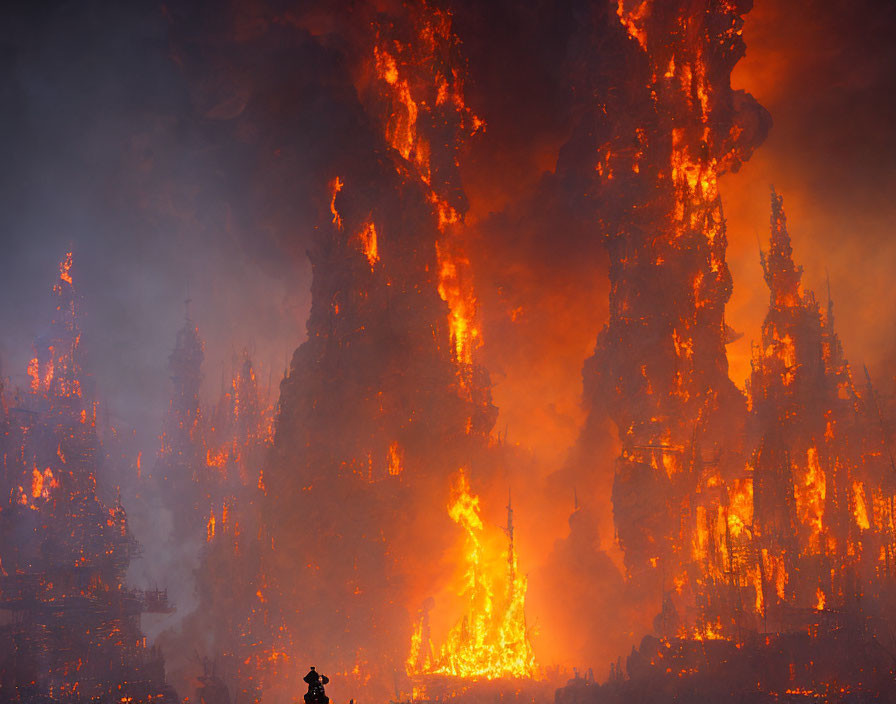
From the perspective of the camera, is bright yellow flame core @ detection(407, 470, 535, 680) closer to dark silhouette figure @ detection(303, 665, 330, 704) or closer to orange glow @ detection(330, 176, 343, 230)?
orange glow @ detection(330, 176, 343, 230)

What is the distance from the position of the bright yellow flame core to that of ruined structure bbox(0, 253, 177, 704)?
62.5ft

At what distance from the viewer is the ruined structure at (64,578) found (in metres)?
55.9

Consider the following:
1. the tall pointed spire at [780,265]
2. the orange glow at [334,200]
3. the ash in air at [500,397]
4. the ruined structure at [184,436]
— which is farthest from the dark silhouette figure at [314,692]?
the ruined structure at [184,436]

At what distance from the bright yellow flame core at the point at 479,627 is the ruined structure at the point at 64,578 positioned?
1906 centimetres

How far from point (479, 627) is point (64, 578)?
30.6 metres

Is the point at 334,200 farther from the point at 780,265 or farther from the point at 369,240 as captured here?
the point at 780,265

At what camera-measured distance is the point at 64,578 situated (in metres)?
60.4

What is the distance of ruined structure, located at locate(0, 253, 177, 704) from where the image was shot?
2200 inches

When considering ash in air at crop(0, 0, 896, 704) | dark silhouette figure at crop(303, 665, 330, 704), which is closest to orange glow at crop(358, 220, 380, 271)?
ash in air at crop(0, 0, 896, 704)

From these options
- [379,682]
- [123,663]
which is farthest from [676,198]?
[123,663]

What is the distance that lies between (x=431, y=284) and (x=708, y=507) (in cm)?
2773

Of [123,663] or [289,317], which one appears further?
[289,317]

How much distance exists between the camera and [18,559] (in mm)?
68000

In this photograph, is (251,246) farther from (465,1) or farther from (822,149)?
(822,149)
